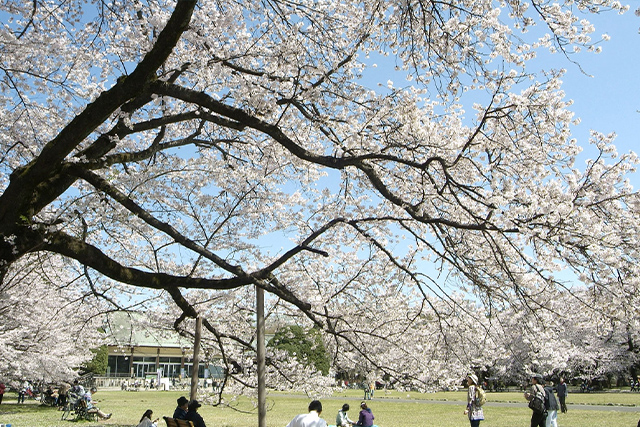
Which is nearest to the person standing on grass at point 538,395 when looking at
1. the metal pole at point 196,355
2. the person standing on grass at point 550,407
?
the person standing on grass at point 550,407

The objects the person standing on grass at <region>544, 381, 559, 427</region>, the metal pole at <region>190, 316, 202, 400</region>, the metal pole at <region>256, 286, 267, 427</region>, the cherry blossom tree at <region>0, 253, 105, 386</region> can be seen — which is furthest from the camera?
the cherry blossom tree at <region>0, 253, 105, 386</region>

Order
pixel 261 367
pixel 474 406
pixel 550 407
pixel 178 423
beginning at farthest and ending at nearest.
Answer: pixel 550 407, pixel 474 406, pixel 178 423, pixel 261 367

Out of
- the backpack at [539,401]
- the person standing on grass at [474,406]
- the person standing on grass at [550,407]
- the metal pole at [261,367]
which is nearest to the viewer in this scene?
the metal pole at [261,367]

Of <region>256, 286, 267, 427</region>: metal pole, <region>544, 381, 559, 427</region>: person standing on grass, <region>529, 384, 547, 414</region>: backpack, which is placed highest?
<region>256, 286, 267, 427</region>: metal pole

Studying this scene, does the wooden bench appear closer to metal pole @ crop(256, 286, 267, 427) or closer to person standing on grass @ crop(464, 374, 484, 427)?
metal pole @ crop(256, 286, 267, 427)

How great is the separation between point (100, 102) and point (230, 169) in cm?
379

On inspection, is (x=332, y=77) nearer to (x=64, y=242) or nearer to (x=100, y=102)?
(x=100, y=102)

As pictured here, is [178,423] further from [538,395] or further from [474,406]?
[538,395]

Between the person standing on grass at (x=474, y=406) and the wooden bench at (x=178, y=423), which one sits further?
the person standing on grass at (x=474, y=406)

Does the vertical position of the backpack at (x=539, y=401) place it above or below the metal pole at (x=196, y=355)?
below

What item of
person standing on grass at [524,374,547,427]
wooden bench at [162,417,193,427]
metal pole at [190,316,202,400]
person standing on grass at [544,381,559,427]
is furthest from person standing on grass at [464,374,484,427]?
wooden bench at [162,417,193,427]

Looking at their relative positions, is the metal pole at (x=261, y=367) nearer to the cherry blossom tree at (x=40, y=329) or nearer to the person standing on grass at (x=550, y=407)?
the person standing on grass at (x=550, y=407)

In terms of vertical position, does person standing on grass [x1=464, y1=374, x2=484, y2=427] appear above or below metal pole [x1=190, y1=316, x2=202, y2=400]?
below

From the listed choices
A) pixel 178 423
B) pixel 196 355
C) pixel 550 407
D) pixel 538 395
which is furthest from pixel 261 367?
pixel 550 407
